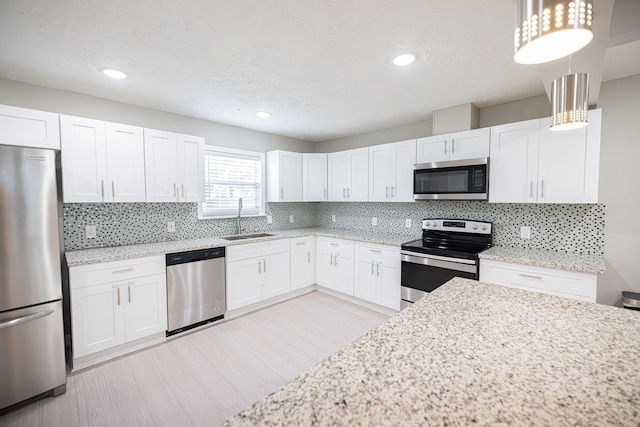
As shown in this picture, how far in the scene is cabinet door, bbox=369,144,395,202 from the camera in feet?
12.0

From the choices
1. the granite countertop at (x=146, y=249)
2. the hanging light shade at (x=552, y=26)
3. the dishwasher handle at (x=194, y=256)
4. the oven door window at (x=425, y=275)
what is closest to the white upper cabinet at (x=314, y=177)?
the granite countertop at (x=146, y=249)

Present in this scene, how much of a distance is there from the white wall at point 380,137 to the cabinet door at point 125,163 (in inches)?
117

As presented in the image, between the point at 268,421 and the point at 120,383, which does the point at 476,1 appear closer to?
the point at 268,421

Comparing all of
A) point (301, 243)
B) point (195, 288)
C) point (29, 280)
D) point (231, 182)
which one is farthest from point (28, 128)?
point (301, 243)

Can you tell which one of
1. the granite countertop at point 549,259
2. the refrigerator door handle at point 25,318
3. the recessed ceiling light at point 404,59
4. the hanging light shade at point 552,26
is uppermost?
the recessed ceiling light at point 404,59

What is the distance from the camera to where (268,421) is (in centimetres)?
61

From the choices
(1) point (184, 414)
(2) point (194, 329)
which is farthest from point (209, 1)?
(2) point (194, 329)

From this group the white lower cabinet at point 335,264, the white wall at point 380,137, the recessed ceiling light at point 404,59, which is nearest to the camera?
the recessed ceiling light at point 404,59

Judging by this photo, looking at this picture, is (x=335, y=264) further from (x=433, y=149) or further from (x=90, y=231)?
(x=90, y=231)

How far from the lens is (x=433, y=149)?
3191 mm

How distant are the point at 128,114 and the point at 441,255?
3.74 m

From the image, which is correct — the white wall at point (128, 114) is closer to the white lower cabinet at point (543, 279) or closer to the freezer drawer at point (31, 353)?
the freezer drawer at point (31, 353)

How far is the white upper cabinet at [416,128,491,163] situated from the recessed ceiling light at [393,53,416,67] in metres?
1.25

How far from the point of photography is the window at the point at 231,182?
3754mm
